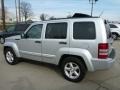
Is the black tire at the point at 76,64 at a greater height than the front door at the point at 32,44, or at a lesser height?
lesser

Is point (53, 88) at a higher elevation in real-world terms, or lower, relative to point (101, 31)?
lower

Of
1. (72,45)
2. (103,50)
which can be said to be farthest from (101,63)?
(72,45)

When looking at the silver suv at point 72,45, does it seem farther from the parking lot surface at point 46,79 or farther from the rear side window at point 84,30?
the parking lot surface at point 46,79

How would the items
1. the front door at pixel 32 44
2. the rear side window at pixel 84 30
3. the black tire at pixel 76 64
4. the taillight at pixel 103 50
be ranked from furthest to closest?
the front door at pixel 32 44 → the black tire at pixel 76 64 → the rear side window at pixel 84 30 → the taillight at pixel 103 50

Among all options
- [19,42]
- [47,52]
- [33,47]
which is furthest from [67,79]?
[19,42]

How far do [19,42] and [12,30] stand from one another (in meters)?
8.31

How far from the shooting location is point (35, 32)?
7.27 meters

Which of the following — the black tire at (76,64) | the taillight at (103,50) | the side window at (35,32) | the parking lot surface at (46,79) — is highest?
the side window at (35,32)

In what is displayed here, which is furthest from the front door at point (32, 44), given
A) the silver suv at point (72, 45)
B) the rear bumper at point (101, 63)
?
the rear bumper at point (101, 63)

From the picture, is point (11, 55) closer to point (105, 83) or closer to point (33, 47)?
point (33, 47)

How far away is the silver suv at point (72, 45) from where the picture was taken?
5.59 metres

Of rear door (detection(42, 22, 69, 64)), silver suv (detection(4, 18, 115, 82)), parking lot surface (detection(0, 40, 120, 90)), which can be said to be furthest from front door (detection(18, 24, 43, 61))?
parking lot surface (detection(0, 40, 120, 90))

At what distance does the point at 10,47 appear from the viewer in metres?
8.29

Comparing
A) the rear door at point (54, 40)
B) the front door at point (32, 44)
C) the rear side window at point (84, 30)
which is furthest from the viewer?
the front door at point (32, 44)
